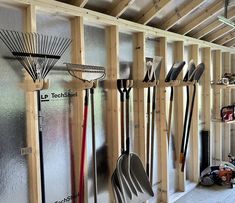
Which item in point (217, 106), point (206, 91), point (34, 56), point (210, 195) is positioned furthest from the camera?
point (217, 106)

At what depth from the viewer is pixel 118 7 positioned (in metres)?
2.62

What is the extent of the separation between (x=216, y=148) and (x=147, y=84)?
2670 mm

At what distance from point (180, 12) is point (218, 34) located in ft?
4.15

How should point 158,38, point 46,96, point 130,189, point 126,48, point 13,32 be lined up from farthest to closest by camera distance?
point 158,38 → point 126,48 → point 130,189 → point 46,96 → point 13,32

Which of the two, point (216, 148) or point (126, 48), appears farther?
point (216, 148)

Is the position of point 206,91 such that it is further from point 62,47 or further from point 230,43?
point 62,47

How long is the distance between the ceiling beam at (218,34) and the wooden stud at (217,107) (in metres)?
0.45

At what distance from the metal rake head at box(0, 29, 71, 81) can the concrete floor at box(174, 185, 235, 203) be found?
258 centimetres

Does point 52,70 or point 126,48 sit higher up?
point 126,48

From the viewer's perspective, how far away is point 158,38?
11.2 feet

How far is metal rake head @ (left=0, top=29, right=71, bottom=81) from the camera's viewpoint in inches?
74.7

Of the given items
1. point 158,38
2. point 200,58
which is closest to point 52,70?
point 158,38

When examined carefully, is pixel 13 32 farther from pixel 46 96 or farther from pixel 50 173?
pixel 50 173

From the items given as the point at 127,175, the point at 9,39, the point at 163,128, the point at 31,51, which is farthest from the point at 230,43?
the point at 9,39
